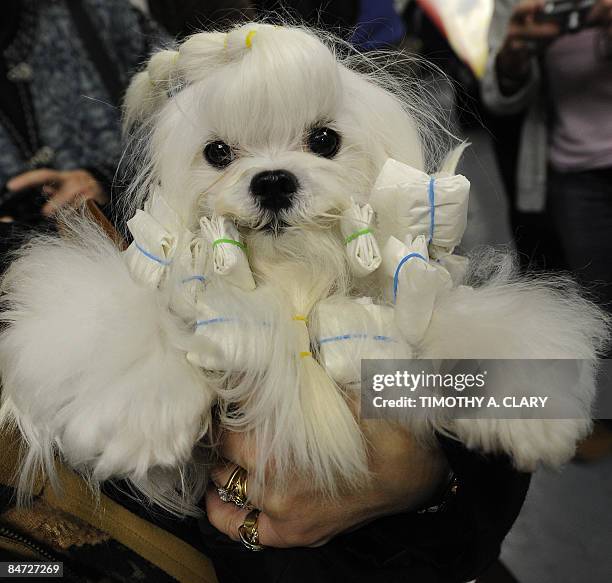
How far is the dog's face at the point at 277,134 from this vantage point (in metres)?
0.48

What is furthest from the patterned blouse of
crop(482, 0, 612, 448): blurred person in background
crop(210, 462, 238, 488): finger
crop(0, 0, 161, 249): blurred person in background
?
crop(482, 0, 612, 448): blurred person in background

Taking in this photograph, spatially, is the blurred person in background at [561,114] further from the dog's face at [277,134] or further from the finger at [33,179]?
the finger at [33,179]

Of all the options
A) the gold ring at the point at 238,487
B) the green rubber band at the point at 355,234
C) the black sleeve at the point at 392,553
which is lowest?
the black sleeve at the point at 392,553

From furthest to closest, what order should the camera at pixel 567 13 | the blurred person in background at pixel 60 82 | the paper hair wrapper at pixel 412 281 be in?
the camera at pixel 567 13, the blurred person in background at pixel 60 82, the paper hair wrapper at pixel 412 281

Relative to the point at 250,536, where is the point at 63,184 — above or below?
above

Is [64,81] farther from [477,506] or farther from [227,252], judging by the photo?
[477,506]

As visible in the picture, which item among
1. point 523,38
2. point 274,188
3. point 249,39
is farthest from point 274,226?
point 523,38

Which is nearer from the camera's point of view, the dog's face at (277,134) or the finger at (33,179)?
the dog's face at (277,134)

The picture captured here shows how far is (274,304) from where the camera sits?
19.8 inches

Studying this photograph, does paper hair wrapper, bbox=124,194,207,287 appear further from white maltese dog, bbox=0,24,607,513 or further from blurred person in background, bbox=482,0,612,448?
blurred person in background, bbox=482,0,612,448

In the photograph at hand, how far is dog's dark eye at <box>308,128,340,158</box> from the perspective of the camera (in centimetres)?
52

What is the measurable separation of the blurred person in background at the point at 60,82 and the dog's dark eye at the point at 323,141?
484 millimetres

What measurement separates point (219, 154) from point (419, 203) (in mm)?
186

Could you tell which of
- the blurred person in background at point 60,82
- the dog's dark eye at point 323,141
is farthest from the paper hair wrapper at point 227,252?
the blurred person in background at point 60,82
